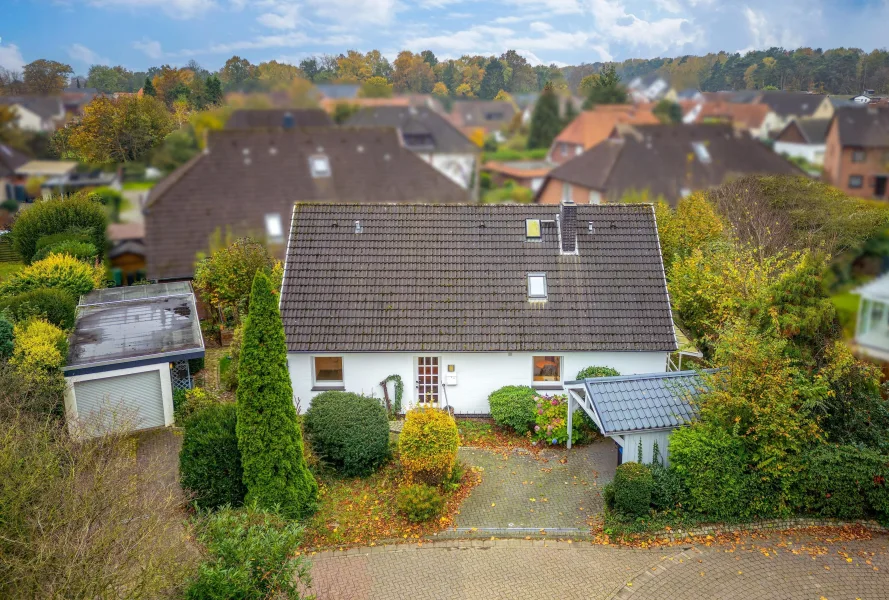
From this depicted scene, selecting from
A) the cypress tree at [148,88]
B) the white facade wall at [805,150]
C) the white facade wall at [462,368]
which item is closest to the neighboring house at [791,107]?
the white facade wall at [805,150]

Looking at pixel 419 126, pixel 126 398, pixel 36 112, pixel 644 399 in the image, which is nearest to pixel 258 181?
pixel 419 126

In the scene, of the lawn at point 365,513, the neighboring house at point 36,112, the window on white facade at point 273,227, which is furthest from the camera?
the lawn at point 365,513

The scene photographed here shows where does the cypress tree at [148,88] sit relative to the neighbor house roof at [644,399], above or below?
above

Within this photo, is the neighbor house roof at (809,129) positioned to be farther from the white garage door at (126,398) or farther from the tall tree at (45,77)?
the white garage door at (126,398)

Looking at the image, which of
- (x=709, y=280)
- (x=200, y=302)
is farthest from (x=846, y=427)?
(x=200, y=302)

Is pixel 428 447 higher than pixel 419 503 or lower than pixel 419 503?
higher

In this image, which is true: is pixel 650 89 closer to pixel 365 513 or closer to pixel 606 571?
pixel 606 571

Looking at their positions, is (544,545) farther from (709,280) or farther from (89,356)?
(89,356)
